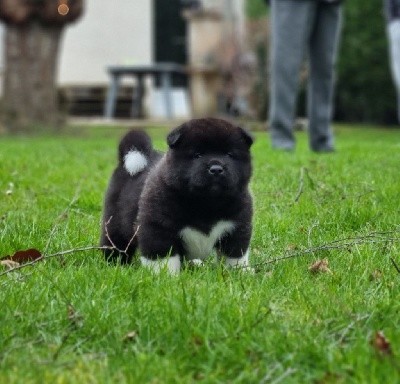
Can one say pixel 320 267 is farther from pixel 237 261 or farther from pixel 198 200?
pixel 198 200

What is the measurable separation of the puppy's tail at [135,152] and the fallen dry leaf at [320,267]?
2.82 feet

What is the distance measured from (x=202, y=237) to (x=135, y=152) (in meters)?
0.60

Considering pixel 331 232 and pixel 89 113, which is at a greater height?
pixel 331 232

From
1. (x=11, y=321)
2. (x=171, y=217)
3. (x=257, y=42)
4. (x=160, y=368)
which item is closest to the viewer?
(x=160, y=368)

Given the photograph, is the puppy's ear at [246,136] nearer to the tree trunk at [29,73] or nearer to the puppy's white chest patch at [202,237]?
the puppy's white chest patch at [202,237]

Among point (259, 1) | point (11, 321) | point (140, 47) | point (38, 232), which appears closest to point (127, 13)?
point (140, 47)

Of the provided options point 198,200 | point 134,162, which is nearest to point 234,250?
point 198,200

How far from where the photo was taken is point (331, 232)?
13.0ft

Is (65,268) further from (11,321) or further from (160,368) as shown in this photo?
(160,368)

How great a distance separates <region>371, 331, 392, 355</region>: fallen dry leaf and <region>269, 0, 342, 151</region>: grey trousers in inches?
221

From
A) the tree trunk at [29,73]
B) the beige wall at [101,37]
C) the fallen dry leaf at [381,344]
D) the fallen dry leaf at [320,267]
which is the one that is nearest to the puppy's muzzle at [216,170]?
the fallen dry leaf at [320,267]

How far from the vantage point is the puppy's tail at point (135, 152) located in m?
3.60

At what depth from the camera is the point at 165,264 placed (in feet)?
9.99

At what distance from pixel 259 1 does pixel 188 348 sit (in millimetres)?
25947
